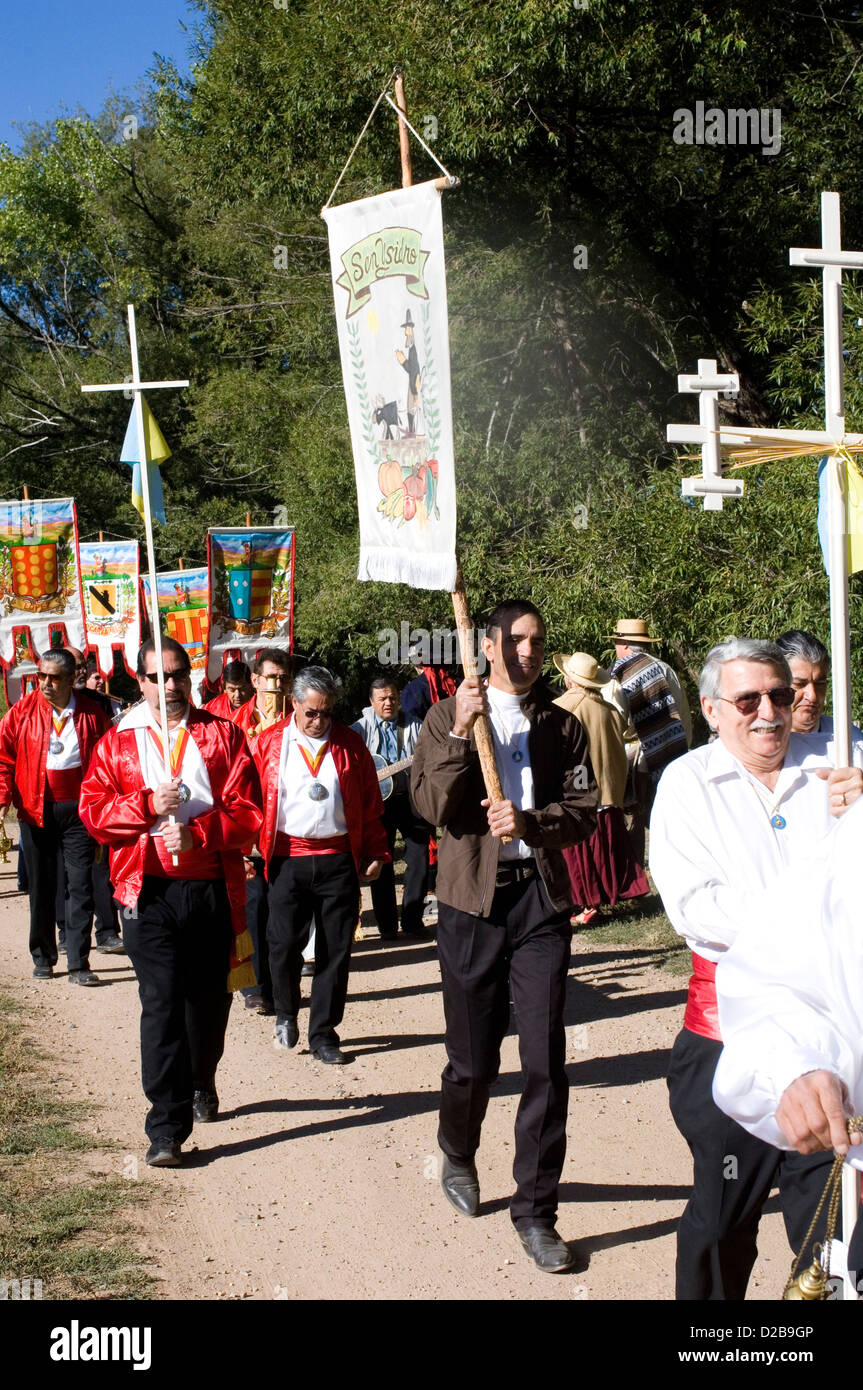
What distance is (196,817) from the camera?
6.06 meters

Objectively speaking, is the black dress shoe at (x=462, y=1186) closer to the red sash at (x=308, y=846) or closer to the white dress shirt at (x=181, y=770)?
the white dress shirt at (x=181, y=770)

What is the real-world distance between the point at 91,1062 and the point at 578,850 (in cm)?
365

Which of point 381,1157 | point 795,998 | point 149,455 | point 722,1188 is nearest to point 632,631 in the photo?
point 149,455

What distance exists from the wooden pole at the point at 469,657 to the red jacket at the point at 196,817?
4.97ft

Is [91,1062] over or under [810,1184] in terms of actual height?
under

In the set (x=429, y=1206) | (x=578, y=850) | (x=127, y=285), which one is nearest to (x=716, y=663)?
(x=429, y=1206)

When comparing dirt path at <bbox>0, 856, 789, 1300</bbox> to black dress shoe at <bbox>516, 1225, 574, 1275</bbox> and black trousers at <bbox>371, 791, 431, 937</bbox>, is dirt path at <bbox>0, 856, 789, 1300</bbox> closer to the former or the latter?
black dress shoe at <bbox>516, 1225, 574, 1275</bbox>

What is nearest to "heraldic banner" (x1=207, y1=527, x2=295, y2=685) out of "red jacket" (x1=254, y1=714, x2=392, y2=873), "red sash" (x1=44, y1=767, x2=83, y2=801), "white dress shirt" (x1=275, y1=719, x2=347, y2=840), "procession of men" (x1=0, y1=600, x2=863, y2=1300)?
"procession of men" (x1=0, y1=600, x2=863, y2=1300)

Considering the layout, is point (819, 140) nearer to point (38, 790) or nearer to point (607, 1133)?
point (38, 790)

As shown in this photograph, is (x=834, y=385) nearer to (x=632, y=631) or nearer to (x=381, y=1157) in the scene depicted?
(x=381, y=1157)

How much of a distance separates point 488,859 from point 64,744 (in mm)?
5243

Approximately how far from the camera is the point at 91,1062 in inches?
293

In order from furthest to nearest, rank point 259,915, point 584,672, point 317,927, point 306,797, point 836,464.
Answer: point 584,672
point 259,915
point 317,927
point 306,797
point 836,464

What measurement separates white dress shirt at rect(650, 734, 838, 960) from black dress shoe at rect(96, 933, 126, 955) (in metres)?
7.33
